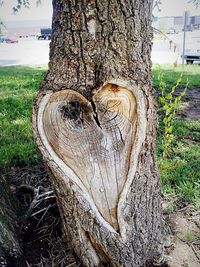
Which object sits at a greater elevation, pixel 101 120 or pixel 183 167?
pixel 101 120

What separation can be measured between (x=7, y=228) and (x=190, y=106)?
3.41 meters

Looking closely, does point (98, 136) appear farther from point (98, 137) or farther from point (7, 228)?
point (7, 228)

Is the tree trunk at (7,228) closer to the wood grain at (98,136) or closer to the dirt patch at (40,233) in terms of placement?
the dirt patch at (40,233)

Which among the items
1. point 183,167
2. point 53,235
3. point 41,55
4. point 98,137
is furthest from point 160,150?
point 41,55

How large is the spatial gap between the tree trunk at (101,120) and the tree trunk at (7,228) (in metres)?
0.40

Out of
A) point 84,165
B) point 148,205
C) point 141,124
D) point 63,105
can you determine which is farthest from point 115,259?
point 63,105

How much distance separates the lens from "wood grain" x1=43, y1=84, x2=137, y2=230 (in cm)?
148

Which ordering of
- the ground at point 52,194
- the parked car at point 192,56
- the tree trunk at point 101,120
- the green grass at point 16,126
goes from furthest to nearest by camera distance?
the parked car at point 192,56
the green grass at point 16,126
the ground at point 52,194
the tree trunk at point 101,120

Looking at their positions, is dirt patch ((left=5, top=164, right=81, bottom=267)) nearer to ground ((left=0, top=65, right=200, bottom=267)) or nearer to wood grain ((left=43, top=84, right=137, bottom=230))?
ground ((left=0, top=65, right=200, bottom=267))

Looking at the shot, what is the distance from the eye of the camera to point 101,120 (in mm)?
1528

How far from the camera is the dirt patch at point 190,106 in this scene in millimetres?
4234

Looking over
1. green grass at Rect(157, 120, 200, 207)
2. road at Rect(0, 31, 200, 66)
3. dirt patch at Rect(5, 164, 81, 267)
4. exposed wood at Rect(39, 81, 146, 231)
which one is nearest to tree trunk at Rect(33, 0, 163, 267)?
exposed wood at Rect(39, 81, 146, 231)

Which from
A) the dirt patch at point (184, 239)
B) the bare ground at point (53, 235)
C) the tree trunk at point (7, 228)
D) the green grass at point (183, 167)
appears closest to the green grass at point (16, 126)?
the bare ground at point (53, 235)

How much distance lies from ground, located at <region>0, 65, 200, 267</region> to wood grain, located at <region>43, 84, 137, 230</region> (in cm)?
56
